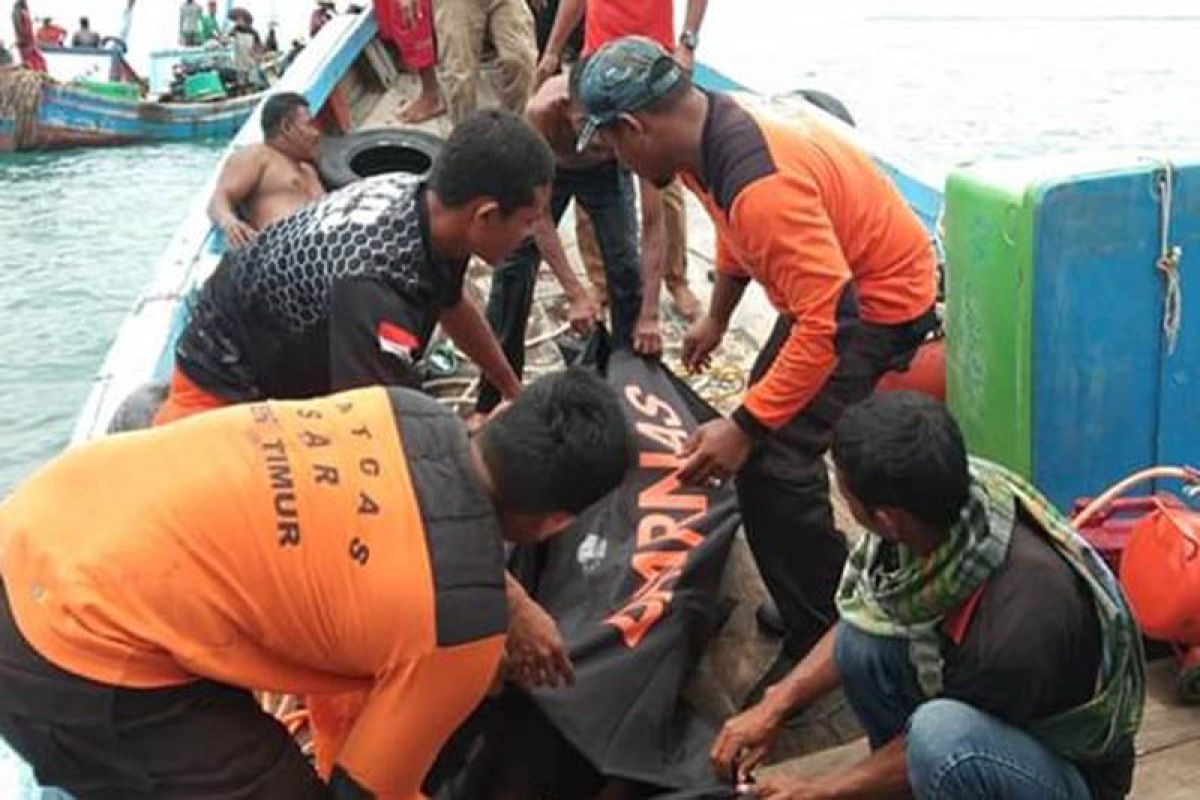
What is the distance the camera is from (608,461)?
6.60 ft

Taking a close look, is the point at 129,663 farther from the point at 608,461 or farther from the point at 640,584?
the point at 640,584

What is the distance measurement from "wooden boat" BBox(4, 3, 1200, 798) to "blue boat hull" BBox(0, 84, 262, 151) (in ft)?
45.0

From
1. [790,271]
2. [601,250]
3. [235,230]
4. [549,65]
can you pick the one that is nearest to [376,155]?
[549,65]

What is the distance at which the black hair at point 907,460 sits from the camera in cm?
206

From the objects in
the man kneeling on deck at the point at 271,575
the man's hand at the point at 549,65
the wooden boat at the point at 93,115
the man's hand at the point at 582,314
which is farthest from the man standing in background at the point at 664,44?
the wooden boat at the point at 93,115

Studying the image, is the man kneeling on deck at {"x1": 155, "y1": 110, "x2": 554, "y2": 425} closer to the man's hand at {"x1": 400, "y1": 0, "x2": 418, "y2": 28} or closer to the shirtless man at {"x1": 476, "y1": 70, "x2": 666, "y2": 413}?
the shirtless man at {"x1": 476, "y1": 70, "x2": 666, "y2": 413}

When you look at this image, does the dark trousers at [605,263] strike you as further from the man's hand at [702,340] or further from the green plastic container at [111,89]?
the green plastic container at [111,89]

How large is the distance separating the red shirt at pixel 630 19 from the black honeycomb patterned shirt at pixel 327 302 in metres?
2.29

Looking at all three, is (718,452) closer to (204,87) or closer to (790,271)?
(790,271)

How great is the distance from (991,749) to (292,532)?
1.10 metres

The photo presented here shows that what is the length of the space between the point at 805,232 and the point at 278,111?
4106 millimetres

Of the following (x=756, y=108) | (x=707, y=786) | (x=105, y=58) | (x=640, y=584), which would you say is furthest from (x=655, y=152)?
(x=105, y=58)

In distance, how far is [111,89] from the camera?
23.1 metres

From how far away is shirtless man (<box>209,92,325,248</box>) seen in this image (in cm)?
600
